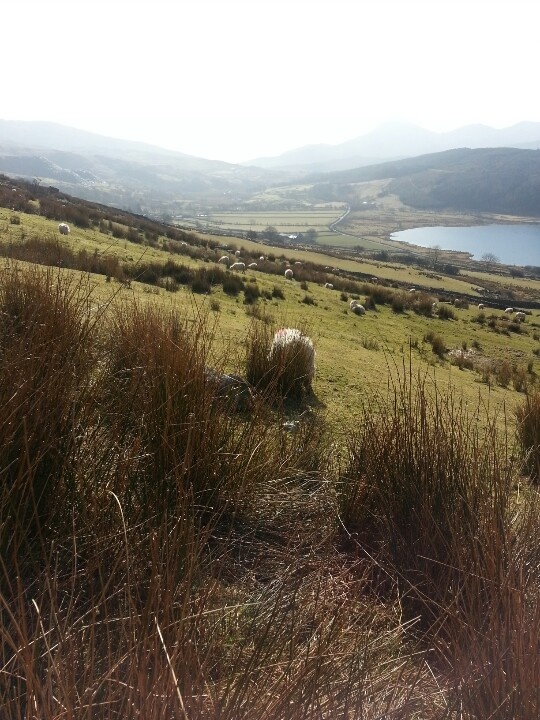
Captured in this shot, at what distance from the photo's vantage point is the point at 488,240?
444 feet

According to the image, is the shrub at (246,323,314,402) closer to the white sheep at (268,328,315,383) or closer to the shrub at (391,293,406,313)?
the white sheep at (268,328,315,383)

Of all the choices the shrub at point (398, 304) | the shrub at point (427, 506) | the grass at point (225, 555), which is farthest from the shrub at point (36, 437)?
the shrub at point (398, 304)

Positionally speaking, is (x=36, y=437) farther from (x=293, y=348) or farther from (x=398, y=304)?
(x=398, y=304)

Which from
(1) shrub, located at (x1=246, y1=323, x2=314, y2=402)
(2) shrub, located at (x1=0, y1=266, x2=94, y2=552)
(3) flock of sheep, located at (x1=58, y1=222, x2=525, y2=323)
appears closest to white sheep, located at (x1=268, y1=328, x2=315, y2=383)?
(1) shrub, located at (x1=246, y1=323, x2=314, y2=402)

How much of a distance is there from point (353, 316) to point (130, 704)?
44.4ft

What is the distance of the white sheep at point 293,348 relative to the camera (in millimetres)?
5277

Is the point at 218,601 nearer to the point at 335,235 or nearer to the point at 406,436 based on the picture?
the point at 406,436

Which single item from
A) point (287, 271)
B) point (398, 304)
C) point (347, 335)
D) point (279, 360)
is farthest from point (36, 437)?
point (287, 271)

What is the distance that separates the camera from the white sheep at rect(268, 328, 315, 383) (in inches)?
208

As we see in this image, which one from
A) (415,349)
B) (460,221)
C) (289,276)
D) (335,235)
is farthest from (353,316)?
(460,221)

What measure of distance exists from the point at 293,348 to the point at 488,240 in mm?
144533

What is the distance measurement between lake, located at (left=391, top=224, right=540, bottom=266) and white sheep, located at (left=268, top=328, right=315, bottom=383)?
4164 inches

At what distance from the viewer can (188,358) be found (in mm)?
2912

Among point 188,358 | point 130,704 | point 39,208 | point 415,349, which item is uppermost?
point 39,208
